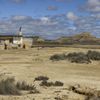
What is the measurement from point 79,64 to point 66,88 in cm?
1585

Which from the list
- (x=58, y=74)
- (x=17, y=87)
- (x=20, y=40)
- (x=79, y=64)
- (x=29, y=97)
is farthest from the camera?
(x=20, y=40)

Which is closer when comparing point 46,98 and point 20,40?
point 46,98

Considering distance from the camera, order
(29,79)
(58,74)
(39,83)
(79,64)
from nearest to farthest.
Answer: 1. (39,83)
2. (29,79)
3. (58,74)
4. (79,64)

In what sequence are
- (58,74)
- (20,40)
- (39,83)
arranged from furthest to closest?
(20,40) → (58,74) → (39,83)

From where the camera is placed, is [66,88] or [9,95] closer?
[9,95]

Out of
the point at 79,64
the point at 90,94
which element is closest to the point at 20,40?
the point at 79,64

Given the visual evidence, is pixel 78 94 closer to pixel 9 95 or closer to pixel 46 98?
pixel 46 98

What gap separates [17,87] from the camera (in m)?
17.5

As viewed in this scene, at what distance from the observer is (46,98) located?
15.7m

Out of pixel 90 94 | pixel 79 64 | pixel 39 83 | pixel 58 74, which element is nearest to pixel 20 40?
pixel 79 64

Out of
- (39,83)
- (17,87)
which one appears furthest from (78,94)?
(39,83)

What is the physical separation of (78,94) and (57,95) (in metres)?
0.91

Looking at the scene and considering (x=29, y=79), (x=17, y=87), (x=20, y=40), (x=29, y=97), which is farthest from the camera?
(x=20, y=40)

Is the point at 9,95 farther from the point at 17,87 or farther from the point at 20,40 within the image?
the point at 20,40
